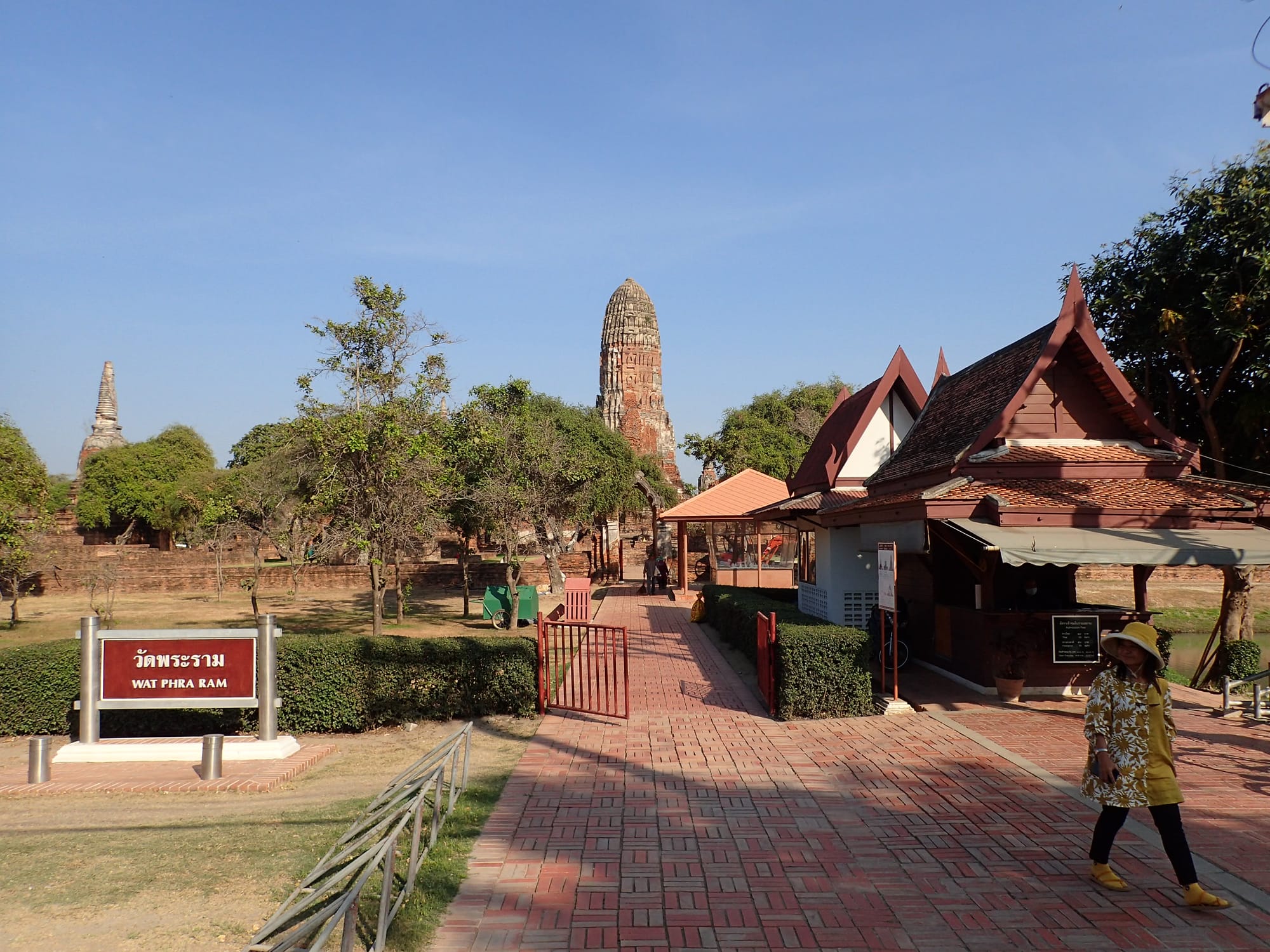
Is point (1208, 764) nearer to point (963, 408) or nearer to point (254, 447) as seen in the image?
point (963, 408)

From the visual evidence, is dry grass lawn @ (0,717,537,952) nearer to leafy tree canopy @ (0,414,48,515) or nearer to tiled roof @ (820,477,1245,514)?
tiled roof @ (820,477,1245,514)

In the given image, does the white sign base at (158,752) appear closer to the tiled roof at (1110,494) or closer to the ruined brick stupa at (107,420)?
the tiled roof at (1110,494)

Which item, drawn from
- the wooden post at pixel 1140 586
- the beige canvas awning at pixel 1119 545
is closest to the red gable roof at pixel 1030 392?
the wooden post at pixel 1140 586

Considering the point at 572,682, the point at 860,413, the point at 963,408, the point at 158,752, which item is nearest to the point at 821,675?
the point at 572,682

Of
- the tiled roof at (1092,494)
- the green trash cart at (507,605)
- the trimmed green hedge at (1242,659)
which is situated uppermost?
the tiled roof at (1092,494)

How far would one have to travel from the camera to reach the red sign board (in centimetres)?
900

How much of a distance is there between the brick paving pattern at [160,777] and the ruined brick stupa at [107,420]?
70.9 m

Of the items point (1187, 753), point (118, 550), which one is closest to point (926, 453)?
point (1187, 753)

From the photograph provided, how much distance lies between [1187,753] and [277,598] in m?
30.5

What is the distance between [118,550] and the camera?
133 feet

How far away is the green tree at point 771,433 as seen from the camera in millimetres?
54438

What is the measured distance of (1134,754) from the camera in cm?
491

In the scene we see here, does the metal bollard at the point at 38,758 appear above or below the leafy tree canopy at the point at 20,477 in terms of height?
below

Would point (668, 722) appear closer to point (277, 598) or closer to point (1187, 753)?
point (1187, 753)
